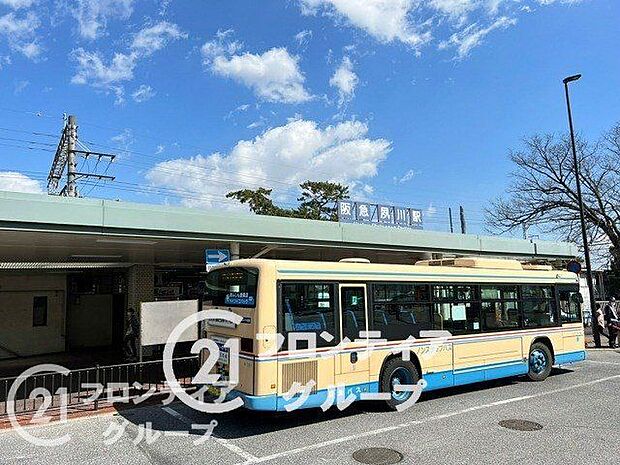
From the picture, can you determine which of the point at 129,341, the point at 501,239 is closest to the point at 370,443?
the point at 129,341

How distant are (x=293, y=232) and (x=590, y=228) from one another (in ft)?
83.0

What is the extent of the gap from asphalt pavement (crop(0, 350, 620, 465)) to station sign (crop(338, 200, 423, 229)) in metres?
9.54

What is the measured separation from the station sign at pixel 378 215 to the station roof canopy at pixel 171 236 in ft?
5.69

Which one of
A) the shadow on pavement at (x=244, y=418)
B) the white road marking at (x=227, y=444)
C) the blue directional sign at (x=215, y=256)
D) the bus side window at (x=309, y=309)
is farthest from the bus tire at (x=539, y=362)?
the white road marking at (x=227, y=444)

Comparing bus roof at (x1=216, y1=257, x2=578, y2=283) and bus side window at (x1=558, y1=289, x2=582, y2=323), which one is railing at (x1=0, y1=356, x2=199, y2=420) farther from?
bus side window at (x1=558, y1=289, x2=582, y2=323)

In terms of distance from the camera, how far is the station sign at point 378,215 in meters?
18.6

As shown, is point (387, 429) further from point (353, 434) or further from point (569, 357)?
point (569, 357)

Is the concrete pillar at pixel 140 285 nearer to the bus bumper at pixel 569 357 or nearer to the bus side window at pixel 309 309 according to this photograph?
the bus side window at pixel 309 309

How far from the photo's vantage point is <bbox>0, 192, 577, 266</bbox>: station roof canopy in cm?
907

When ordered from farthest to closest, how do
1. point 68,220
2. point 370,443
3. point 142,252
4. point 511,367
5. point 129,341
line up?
point 129,341 → point 142,252 → point 511,367 → point 68,220 → point 370,443

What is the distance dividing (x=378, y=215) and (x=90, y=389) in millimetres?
12870

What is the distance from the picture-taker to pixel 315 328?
8203mm

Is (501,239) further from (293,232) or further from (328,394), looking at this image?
(328,394)

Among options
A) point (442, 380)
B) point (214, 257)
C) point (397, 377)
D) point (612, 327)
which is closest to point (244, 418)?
point (397, 377)
